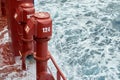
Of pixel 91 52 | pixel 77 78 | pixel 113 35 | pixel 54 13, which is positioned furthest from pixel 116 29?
pixel 77 78

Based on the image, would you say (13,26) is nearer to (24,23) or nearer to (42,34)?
(24,23)

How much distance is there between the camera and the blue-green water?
560cm

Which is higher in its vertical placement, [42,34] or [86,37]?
[42,34]

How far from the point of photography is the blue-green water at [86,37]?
560cm

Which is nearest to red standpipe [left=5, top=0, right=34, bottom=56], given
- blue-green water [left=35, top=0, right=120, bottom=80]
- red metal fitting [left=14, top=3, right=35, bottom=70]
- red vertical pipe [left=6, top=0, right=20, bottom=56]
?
red vertical pipe [left=6, top=0, right=20, bottom=56]

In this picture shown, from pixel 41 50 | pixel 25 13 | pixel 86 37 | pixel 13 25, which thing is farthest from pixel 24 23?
pixel 86 37

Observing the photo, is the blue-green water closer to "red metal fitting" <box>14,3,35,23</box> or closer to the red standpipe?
the red standpipe

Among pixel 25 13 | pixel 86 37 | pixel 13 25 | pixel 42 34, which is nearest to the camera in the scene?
pixel 42 34

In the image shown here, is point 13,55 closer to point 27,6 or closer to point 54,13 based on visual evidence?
point 27,6

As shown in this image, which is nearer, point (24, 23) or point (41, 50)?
point (41, 50)

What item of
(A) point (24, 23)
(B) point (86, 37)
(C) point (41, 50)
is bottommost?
(B) point (86, 37)

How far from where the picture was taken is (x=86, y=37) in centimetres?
712

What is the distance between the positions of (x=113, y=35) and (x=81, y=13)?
6.09 feet

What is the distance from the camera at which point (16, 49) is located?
3.69 metres
